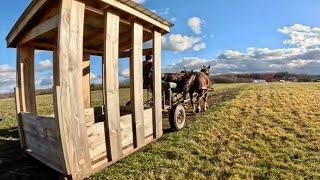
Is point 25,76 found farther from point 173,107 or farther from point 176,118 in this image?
point 176,118

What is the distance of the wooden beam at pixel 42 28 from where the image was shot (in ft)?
23.5

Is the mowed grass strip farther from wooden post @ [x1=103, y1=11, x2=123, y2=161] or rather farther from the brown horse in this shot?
the brown horse

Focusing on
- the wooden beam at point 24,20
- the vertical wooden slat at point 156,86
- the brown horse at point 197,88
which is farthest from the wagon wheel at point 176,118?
the wooden beam at point 24,20

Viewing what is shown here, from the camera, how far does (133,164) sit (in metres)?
8.28

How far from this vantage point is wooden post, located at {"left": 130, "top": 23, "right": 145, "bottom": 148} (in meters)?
9.02

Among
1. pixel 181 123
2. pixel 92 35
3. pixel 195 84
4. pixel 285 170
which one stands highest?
pixel 92 35

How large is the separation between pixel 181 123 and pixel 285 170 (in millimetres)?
3894

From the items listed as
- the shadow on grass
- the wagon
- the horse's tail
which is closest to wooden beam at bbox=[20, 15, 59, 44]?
the shadow on grass

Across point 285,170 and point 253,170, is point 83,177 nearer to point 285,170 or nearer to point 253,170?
point 253,170

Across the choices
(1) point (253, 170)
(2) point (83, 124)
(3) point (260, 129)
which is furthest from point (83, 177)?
(3) point (260, 129)

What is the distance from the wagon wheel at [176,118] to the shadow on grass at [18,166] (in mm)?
3992

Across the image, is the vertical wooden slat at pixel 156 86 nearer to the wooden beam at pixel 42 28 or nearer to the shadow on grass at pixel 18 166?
the shadow on grass at pixel 18 166

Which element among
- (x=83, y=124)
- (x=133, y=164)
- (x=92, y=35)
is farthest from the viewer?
(x=92, y=35)

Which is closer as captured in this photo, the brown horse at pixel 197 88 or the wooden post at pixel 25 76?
the wooden post at pixel 25 76
